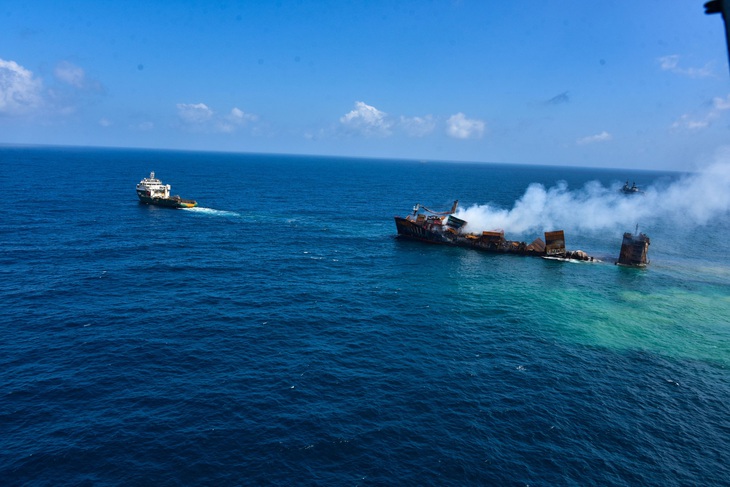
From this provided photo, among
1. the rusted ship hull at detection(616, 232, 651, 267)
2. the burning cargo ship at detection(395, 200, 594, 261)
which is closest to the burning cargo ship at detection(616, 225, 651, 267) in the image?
the rusted ship hull at detection(616, 232, 651, 267)

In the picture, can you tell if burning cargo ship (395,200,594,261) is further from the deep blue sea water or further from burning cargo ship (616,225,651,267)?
the deep blue sea water

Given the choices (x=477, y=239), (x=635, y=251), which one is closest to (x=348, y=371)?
(x=477, y=239)

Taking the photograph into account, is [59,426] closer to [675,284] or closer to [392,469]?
[392,469]

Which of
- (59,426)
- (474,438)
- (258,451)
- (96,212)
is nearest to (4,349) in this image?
(59,426)

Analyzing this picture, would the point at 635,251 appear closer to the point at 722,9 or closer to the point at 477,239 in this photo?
the point at 477,239

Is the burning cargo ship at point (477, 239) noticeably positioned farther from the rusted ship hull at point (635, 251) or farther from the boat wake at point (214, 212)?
the boat wake at point (214, 212)

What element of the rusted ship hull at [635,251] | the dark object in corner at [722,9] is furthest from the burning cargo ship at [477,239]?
the dark object in corner at [722,9]
